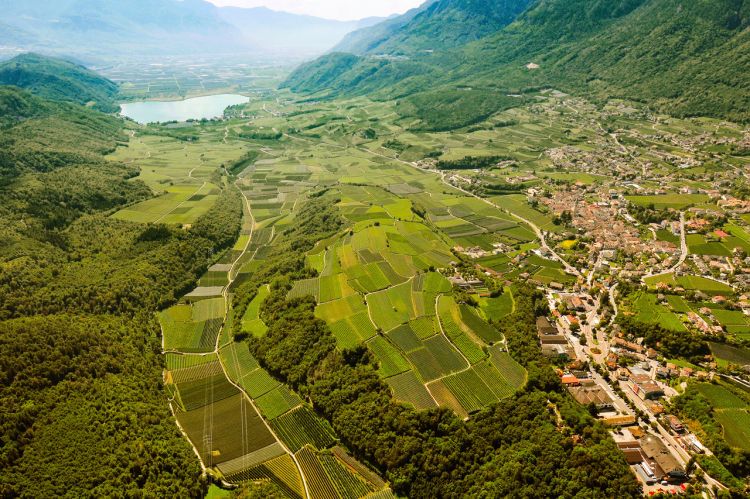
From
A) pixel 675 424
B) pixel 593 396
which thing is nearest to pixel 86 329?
pixel 593 396

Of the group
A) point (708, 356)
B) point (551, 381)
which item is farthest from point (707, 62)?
point (551, 381)

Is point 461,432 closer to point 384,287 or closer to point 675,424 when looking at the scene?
point 675,424

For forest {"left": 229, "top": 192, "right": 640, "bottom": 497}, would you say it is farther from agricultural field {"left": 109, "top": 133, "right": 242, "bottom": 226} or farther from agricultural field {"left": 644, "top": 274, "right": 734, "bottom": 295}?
agricultural field {"left": 109, "top": 133, "right": 242, "bottom": 226}

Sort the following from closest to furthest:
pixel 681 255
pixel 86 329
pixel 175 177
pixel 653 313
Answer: pixel 86 329, pixel 653 313, pixel 681 255, pixel 175 177

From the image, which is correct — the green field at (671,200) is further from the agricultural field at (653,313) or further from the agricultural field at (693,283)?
the agricultural field at (653,313)

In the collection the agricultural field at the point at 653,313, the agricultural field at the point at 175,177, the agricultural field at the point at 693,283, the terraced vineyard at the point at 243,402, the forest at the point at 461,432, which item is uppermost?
the agricultural field at the point at 693,283

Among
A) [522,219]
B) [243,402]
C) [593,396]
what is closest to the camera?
[593,396]

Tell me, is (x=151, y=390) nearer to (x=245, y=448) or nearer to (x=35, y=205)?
(x=245, y=448)

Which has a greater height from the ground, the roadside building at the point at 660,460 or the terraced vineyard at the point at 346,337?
the roadside building at the point at 660,460

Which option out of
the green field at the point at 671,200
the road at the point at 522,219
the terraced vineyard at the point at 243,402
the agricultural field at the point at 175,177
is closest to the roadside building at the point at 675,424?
the terraced vineyard at the point at 243,402

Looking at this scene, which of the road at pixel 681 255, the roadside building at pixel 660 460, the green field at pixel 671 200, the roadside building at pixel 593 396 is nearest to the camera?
the roadside building at pixel 660 460
